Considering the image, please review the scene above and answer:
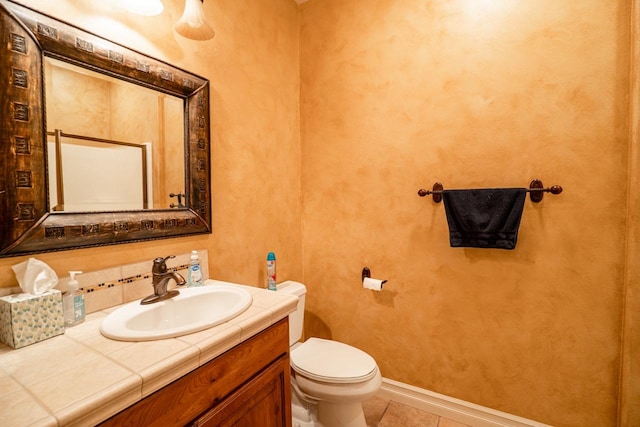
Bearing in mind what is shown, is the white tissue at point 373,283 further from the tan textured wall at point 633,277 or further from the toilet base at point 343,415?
the tan textured wall at point 633,277

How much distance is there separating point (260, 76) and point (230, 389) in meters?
1.61

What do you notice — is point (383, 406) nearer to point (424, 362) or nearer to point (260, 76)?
point (424, 362)

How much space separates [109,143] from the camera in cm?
109

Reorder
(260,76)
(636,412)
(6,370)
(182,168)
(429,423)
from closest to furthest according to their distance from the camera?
(6,370)
(636,412)
(182,168)
(429,423)
(260,76)

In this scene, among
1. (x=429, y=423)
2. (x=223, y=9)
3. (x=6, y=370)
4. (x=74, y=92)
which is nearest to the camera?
(x=6, y=370)

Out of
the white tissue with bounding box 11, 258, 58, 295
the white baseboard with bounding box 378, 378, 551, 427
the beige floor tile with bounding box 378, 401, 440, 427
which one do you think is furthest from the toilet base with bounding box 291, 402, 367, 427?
the white tissue with bounding box 11, 258, 58, 295

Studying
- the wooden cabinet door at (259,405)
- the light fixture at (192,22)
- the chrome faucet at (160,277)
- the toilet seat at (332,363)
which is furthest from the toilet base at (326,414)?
the light fixture at (192,22)

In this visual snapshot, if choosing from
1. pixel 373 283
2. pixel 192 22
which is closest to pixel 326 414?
pixel 373 283

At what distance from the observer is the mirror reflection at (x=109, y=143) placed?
956mm

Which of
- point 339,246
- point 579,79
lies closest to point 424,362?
point 339,246

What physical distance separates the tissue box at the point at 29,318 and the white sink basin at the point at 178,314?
12 cm

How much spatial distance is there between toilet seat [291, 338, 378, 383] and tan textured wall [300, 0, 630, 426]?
41cm

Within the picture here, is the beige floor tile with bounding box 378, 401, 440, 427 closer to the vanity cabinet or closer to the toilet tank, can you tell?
the toilet tank

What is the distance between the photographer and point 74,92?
39.0 inches
